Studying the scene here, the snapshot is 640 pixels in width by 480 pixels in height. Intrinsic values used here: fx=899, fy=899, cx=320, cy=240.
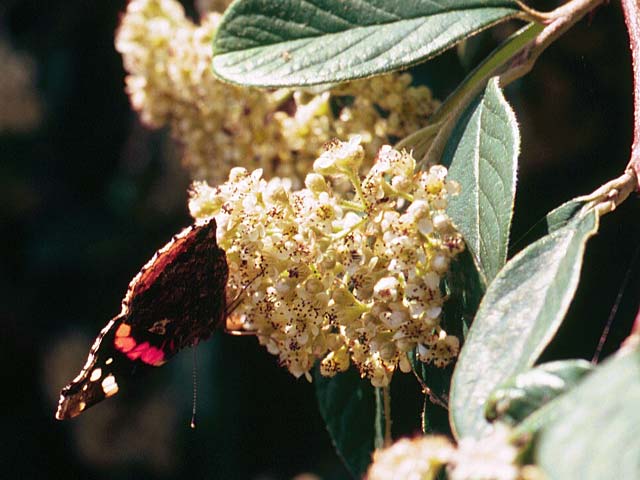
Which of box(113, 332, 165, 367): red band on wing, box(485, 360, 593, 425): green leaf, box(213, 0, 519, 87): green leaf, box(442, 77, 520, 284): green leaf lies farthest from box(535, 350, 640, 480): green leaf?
box(113, 332, 165, 367): red band on wing

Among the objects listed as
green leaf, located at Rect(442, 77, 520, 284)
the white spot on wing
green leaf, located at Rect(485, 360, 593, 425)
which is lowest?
the white spot on wing

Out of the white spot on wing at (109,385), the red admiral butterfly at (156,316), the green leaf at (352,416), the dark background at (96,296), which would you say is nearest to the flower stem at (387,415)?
the green leaf at (352,416)

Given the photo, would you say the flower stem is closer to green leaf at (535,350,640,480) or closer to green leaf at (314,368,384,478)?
green leaf at (314,368,384,478)

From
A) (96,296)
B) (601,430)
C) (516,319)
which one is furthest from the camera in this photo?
(96,296)

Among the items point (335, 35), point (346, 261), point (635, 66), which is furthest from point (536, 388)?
point (335, 35)

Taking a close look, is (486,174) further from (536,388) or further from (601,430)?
(601,430)

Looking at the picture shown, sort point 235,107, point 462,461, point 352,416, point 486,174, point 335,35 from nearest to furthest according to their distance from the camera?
point 462,461 < point 486,174 < point 335,35 < point 352,416 < point 235,107

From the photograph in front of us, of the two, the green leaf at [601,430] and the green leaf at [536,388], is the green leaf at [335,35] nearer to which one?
the green leaf at [536,388]

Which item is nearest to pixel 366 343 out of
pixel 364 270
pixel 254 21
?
pixel 364 270
